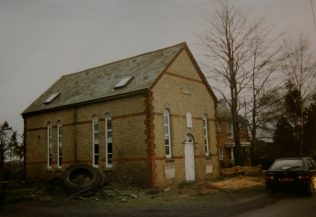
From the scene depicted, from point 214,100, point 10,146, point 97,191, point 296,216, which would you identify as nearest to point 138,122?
point 97,191

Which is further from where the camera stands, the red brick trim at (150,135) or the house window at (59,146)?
the house window at (59,146)

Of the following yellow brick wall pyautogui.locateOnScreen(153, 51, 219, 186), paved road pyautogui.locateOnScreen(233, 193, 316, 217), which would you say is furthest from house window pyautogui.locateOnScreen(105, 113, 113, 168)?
paved road pyautogui.locateOnScreen(233, 193, 316, 217)

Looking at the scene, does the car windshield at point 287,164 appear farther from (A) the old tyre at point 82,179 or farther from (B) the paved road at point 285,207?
(A) the old tyre at point 82,179

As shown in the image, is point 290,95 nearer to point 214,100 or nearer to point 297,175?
point 214,100

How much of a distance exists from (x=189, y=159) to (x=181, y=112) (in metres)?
3.01

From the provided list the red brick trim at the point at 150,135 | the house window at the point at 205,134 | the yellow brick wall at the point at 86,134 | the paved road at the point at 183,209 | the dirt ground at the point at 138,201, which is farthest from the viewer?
the house window at the point at 205,134

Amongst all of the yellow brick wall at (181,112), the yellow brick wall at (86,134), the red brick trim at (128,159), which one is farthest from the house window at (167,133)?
the red brick trim at (128,159)

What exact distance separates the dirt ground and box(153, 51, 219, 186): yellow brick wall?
168 cm

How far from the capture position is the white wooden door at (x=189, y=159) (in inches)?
923

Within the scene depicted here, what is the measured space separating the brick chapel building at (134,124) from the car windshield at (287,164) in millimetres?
6528

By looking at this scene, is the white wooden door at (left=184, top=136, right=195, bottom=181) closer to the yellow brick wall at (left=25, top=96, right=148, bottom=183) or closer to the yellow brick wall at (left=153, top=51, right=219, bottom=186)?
the yellow brick wall at (left=153, top=51, right=219, bottom=186)

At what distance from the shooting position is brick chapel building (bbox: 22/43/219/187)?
70.2ft

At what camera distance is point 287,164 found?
56.8 feet

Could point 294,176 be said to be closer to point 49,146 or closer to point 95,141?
point 95,141
